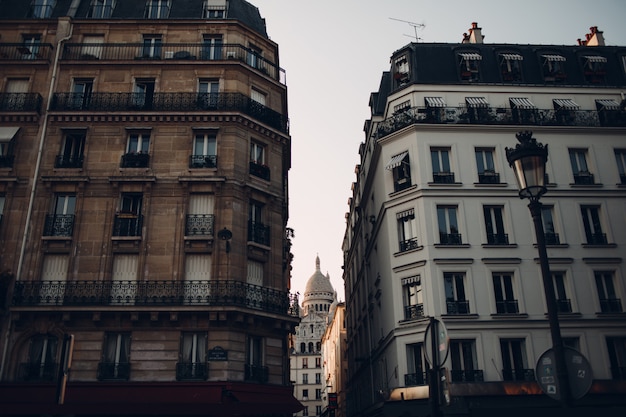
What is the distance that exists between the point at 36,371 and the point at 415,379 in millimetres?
15327

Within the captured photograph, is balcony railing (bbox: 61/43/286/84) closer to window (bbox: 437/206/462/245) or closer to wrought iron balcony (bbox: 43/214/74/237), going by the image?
wrought iron balcony (bbox: 43/214/74/237)

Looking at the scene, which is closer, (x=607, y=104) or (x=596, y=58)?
(x=607, y=104)

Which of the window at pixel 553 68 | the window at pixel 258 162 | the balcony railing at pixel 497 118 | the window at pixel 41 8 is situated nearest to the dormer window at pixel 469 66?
the balcony railing at pixel 497 118

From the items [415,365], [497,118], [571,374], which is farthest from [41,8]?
[571,374]

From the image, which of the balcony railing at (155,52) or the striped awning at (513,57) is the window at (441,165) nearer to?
the striped awning at (513,57)

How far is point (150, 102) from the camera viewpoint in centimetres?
2481

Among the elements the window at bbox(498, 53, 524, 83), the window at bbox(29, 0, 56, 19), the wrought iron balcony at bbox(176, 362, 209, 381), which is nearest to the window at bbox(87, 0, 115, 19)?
the window at bbox(29, 0, 56, 19)

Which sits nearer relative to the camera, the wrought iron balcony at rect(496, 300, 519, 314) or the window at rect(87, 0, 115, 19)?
the wrought iron balcony at rect(496, 300, 519, 314)

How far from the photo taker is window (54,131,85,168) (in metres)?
23.4

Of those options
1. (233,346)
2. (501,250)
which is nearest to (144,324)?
(233,346)

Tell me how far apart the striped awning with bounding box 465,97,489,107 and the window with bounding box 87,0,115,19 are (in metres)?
19.0

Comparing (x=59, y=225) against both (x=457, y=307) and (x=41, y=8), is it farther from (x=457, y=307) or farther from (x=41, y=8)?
(x=457, y=307)

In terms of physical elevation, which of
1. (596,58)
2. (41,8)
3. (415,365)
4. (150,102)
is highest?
(41,8)

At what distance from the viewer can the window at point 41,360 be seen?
2005 centimetres
